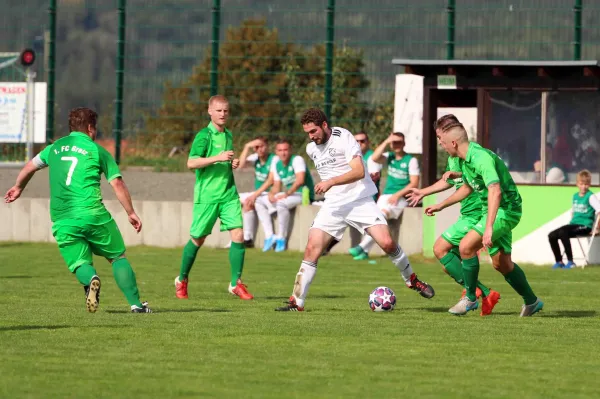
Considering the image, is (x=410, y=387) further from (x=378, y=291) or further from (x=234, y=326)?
(x=378, y=291)

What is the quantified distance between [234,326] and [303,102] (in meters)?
12.3

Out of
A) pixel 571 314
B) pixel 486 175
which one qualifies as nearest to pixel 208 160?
pixel 486 175

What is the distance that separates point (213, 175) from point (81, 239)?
2.68 metres

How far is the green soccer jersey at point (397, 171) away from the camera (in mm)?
19781

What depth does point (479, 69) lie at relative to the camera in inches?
770

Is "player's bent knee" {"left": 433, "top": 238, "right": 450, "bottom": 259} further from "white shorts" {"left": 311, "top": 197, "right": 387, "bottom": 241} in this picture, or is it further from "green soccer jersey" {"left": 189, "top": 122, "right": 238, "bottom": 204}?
"green soccer jersey" {"left": 189, "top": 122, "right": 238, "bottom": 204}

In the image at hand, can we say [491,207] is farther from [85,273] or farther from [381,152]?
[381,152]

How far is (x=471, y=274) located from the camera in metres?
11.1

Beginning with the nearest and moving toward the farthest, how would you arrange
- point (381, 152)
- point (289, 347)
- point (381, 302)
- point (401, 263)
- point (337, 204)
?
point (289, 347) → point (381, 302) → point (337, 204) → point (401, 263) → point (381, 152)

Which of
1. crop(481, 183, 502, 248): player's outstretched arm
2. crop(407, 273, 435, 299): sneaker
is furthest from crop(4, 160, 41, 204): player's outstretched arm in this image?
crop(481, 183, 502, 248): player's outstretched arm

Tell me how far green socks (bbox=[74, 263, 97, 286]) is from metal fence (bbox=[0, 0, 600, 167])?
36.5 ft

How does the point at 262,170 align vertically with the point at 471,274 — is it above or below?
above

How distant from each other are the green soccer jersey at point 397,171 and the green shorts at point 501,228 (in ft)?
29.1

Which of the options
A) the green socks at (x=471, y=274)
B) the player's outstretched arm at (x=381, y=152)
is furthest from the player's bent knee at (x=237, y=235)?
the player's outstretched arm at (x=381, y=152)
